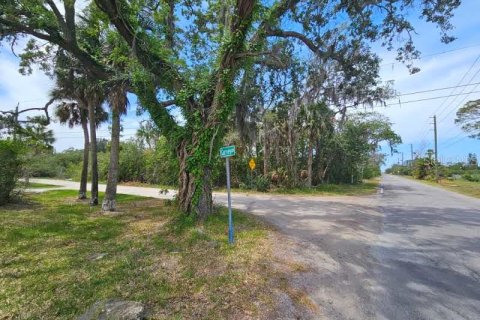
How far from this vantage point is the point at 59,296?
3.90 metres

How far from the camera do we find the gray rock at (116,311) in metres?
3.27

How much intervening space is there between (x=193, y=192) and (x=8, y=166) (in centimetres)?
850

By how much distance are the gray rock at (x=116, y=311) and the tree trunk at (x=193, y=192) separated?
4060 mm

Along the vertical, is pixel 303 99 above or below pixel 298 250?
above

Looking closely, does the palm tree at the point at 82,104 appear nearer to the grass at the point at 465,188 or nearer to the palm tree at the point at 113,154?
the palm tree at the point at 113,154

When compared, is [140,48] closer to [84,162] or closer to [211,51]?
[211,51]

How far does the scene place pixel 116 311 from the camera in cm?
336

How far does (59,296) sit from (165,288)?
4.52 ft

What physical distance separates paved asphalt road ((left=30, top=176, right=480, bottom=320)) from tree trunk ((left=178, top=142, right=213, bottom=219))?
2053 millimetres

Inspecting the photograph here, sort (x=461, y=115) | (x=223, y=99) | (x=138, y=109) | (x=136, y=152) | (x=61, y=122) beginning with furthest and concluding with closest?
(x=461, y=115) < (x=136, y=152) < (x=61, y=122) < (x=138, y=109) < (x=223, y=99)

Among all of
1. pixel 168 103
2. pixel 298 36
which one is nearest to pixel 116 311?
pixel 168 103

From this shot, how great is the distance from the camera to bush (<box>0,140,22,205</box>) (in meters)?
11.2

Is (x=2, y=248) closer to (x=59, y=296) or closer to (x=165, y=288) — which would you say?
(x=59, y=296)

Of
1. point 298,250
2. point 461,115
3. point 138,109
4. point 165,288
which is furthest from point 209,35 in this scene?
point 461,115
